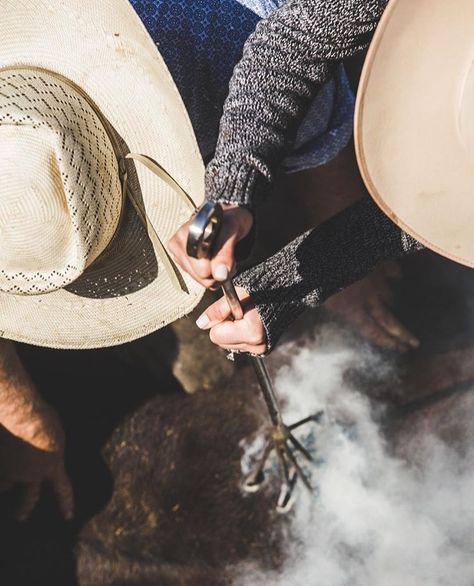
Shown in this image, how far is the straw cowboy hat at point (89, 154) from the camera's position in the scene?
5.11ft

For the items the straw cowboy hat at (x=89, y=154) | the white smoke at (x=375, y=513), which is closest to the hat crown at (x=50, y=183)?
the straw cowboy hat at (x=89, y=154)

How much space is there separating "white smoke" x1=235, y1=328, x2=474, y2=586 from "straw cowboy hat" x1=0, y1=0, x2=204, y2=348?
1.33 m

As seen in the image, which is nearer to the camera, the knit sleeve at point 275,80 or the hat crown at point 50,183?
the knit sleeve at point 275,80

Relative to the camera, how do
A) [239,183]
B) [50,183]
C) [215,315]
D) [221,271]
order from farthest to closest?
[215,315], [50,183], [239,183], [221,271]

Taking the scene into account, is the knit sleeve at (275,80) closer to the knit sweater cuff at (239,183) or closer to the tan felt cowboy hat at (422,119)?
the knit sweater cuff at (239,183)

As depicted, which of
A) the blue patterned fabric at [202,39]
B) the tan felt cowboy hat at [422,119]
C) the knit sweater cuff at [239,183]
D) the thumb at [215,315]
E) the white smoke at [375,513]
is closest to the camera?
the tan felt cowboy hat at [422,119]

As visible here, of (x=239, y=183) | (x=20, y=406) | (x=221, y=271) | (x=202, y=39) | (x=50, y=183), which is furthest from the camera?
(x=20, y=406)

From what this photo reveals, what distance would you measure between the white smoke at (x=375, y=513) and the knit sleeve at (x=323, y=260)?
124 cm

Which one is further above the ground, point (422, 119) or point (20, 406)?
point (422, 119)

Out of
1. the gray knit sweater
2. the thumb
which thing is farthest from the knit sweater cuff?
the thumb

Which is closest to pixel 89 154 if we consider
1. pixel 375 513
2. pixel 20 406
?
pixel 20 406

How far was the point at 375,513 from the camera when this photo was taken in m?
2.64

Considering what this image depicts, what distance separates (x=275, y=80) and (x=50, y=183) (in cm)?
62

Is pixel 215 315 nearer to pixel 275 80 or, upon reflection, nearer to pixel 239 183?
pixel 239 183
